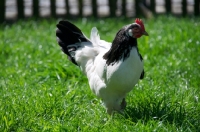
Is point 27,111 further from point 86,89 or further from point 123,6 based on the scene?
point 123,6

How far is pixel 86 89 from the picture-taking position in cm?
495

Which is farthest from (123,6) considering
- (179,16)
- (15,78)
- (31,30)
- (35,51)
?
(15,78)

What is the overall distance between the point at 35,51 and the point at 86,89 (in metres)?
1.77

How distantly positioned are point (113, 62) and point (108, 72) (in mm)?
101

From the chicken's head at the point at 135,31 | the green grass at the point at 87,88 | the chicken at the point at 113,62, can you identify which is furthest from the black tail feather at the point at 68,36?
the chicken's head at the point at 135,31

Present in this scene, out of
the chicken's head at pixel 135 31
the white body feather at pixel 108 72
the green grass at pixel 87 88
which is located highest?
the chicken's head at pixel 135 31

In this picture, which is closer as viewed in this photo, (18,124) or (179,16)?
(18,124)

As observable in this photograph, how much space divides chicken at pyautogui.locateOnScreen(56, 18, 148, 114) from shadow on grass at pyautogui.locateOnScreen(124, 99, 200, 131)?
0.51 ft

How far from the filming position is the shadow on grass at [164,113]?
156 inches

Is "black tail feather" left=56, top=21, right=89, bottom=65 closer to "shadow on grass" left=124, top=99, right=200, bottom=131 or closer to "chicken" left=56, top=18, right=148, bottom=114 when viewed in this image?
"chicken" left=56, top=18, right=148, bottom=114

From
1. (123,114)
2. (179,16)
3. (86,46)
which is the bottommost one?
(179,16)

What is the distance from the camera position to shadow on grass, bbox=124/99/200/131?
13.0 ft

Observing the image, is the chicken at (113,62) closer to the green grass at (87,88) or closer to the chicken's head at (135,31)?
the chicken's head at (135,31)

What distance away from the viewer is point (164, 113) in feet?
13.5
